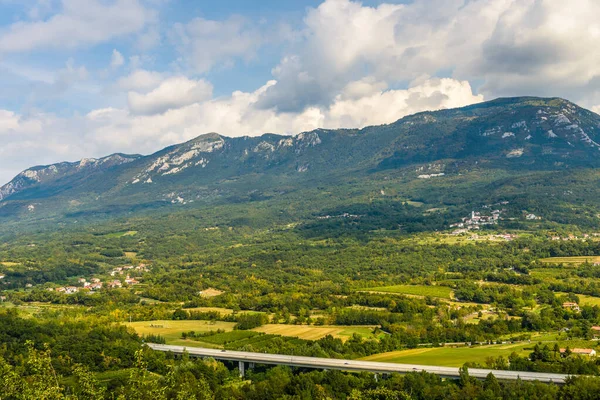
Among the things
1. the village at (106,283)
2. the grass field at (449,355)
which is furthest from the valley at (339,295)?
the village at (106,283)

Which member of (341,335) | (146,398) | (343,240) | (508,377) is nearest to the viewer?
(146,398)

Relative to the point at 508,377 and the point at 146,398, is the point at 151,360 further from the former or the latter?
the point at 508,377

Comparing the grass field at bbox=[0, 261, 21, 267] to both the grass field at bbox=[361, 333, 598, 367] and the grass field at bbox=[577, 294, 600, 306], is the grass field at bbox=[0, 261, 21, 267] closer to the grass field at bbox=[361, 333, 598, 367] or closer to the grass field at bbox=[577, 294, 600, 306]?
the grass field at bbox=[361, 333, 598, 367]

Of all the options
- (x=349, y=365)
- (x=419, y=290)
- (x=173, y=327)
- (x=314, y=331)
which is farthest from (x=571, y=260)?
(x=173, y=327)

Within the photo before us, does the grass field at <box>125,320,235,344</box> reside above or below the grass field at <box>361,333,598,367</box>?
above

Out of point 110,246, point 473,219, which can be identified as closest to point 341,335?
point 473,219

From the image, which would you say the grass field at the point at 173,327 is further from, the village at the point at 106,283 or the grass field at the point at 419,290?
the village at the point at 106,283

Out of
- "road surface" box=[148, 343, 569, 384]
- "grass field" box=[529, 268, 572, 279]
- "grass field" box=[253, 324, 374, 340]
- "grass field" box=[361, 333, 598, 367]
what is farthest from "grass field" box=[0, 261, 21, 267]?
"grass field" box=[529, 268, 572, 279]
